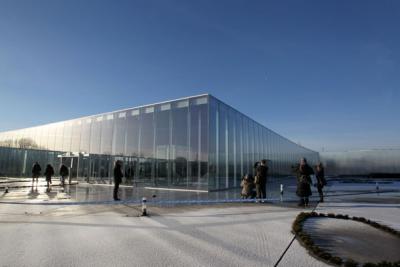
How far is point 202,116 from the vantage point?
20812mm

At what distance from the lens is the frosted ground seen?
4.92 metres

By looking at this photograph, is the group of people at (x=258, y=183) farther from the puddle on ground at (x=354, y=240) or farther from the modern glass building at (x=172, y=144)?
the modern glass building at (x=172, y=144)

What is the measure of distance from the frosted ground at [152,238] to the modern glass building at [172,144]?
427 inches

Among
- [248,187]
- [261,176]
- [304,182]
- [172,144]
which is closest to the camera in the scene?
[304,182]

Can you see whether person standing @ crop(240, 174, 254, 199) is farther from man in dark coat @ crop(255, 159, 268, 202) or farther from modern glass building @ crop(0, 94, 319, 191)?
modern glass building @ crop(0, 94, 319, 191)

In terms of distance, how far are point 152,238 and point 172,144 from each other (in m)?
16.4

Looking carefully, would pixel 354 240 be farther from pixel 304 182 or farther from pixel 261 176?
pixel 261 176

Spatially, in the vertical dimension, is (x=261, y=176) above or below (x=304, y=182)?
above

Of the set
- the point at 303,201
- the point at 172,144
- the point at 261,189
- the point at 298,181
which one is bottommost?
the point at 303,201

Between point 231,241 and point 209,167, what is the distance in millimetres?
13969

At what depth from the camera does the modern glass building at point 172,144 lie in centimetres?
2072

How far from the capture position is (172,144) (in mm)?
22641

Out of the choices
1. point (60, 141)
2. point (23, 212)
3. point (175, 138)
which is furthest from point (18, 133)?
point (23, 212)

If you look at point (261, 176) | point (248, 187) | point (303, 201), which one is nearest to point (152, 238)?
point (261, 176)
